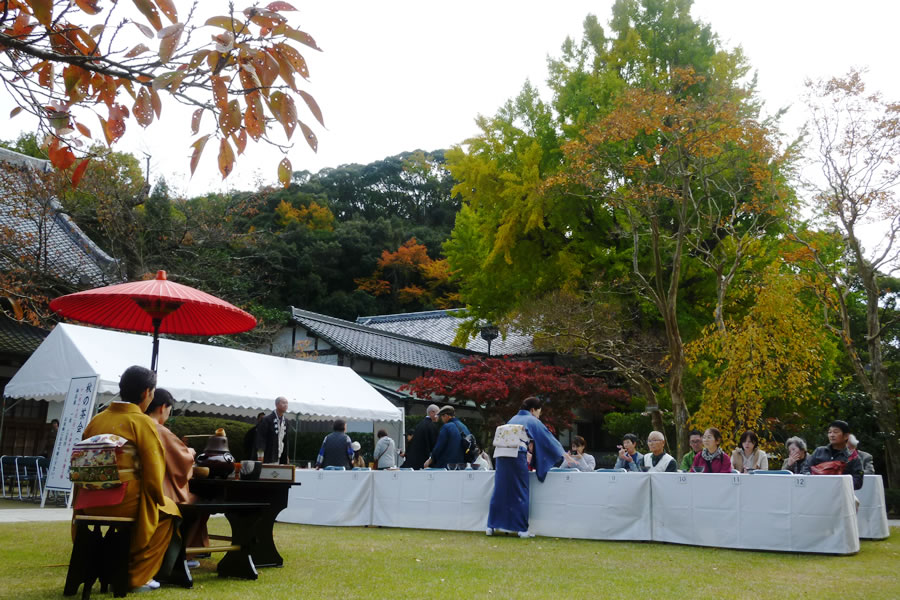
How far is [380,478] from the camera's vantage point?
974 cm

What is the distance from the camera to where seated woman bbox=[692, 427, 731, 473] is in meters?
8.08

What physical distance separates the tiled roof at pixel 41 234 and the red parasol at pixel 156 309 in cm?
776

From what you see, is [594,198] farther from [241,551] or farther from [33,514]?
[241,551]

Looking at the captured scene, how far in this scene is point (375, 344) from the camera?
77.7 feet

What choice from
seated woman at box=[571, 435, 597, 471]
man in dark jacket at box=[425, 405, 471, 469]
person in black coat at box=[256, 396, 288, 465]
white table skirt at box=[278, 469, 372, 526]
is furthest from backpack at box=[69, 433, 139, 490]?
seated woman at box=[571, 435, 597, 471]

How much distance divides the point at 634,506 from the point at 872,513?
339cm

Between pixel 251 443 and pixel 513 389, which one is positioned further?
pixel 513 389

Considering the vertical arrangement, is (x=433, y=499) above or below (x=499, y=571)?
above

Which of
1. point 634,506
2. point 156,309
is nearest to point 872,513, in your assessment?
point 634,506

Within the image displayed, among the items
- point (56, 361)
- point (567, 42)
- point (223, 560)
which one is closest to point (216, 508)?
point (223, 560)

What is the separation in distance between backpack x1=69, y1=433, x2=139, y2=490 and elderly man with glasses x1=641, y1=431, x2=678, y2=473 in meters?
5.86

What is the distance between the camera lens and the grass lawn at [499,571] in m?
4.62

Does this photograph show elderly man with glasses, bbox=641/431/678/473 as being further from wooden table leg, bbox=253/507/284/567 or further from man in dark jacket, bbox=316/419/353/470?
wooden table leg, bbox=253/507/284/567

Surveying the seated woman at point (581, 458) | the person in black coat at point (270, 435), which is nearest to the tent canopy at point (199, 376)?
the person in black coat at point (270, 435)
